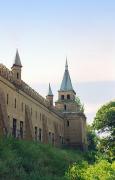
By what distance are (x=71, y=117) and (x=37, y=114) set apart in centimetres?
1696

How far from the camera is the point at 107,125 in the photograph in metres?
55.3

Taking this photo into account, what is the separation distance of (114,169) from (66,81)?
114ft

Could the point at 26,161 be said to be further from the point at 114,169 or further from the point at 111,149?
the point at 111,149

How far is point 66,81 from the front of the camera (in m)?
68.9

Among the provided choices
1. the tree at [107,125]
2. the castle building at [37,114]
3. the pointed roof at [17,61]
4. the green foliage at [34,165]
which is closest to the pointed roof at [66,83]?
the castle building at [37,114]

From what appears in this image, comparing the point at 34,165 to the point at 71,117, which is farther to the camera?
the point at 71,117

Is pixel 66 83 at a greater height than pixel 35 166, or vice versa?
pixel 66 83

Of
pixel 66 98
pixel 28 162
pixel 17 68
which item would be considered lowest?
pixel 28 162

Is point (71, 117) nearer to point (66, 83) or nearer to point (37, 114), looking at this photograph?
point (66, 83)

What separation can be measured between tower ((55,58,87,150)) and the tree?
802 centimetres

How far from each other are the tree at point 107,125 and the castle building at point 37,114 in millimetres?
7156

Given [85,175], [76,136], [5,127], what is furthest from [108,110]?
[85,175]

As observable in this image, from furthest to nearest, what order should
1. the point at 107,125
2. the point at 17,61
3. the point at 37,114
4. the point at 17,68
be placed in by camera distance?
the point at 107,125, the point at 37,114, the point at 17,61, the point at 17,68

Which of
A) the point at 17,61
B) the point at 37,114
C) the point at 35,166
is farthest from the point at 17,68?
the point at 35,166
